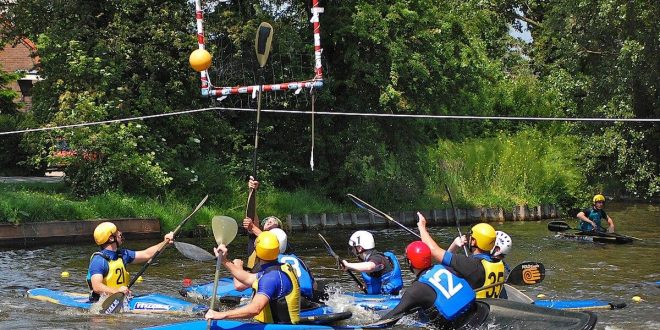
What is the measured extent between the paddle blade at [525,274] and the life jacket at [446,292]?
1619 millimetres

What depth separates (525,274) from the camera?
9.93m

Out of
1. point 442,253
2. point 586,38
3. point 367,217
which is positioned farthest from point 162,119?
point 442,253

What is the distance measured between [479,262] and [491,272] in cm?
17

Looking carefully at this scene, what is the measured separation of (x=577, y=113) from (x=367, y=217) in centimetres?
603

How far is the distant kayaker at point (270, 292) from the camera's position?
7691mm

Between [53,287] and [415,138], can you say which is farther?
[415,138]

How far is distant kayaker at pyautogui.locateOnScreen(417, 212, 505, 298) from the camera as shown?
29.9ft

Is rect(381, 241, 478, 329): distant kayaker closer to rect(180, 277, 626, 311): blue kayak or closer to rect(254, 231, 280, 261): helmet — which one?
rect(254, 231, 280, 261): helmet

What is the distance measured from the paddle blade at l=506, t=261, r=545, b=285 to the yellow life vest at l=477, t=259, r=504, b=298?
59cm

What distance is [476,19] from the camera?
82.8ft

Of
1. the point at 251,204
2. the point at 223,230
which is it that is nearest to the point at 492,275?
the point at 223,230

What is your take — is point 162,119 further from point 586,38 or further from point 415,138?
point 586,38

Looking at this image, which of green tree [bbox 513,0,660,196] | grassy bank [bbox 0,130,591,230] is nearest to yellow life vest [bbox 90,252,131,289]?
grassy bank [bbox 0,130,591,230]

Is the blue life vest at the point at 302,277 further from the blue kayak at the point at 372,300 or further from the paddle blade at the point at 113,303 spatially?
the paddle blade at the point at 113,303
